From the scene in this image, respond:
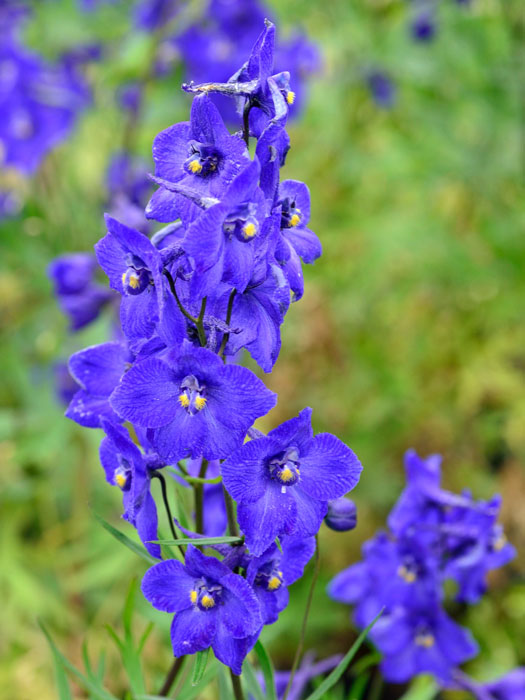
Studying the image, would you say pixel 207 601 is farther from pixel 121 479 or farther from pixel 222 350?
pixel 222 350

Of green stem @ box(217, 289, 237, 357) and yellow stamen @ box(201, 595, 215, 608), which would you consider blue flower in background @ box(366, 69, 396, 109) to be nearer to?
green stem @ box(217, 289, 237, 357)

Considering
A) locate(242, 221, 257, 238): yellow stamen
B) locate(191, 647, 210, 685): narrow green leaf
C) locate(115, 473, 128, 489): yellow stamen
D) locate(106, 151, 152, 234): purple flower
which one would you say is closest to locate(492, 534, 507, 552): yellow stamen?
locate(191, 647, 210, 685): narrow green leaf

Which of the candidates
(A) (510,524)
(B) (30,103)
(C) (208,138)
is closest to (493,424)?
(A) (510,524)

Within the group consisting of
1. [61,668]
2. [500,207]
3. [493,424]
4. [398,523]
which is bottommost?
[61,668]

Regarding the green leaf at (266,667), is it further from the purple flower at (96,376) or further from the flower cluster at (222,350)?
the purple flower at (96,376)

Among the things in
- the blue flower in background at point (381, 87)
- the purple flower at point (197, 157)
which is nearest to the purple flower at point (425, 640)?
the purple flower at point (197, 157)

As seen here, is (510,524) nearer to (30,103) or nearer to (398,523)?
(398,523)
